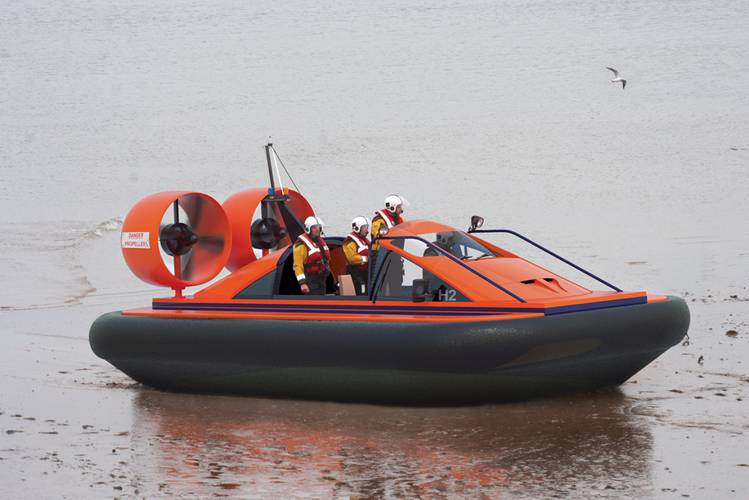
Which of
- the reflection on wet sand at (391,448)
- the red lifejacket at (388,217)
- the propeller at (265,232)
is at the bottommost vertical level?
the reflection on wet sand at (391,448)

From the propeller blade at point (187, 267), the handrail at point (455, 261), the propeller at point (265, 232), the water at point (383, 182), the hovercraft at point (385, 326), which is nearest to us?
the water at point (383, 182)

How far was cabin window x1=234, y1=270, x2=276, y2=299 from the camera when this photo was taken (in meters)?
9.05

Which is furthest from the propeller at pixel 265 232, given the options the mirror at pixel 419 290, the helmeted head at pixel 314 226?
the mirror at pixel 419 290

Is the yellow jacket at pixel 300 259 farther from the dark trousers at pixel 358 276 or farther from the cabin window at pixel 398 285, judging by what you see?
the cabin window at pixel 398 285

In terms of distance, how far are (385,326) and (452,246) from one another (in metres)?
0.93

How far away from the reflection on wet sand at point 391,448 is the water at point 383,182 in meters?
0.02

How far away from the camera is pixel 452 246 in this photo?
29.1 ft

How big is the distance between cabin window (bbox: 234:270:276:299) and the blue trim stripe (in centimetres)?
11

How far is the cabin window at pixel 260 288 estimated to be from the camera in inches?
356

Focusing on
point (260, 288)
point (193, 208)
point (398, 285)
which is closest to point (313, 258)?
point (260, 288)

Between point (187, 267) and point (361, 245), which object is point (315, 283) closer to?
point (361, 245)

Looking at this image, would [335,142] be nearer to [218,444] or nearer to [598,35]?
[598,35]

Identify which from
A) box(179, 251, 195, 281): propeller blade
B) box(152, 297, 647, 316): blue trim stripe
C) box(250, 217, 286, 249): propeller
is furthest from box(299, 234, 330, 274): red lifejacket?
box(250, 217, 286, 249): propeller

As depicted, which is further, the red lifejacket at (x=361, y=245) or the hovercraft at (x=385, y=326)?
the red lifejacket at (x=361, y=245)
